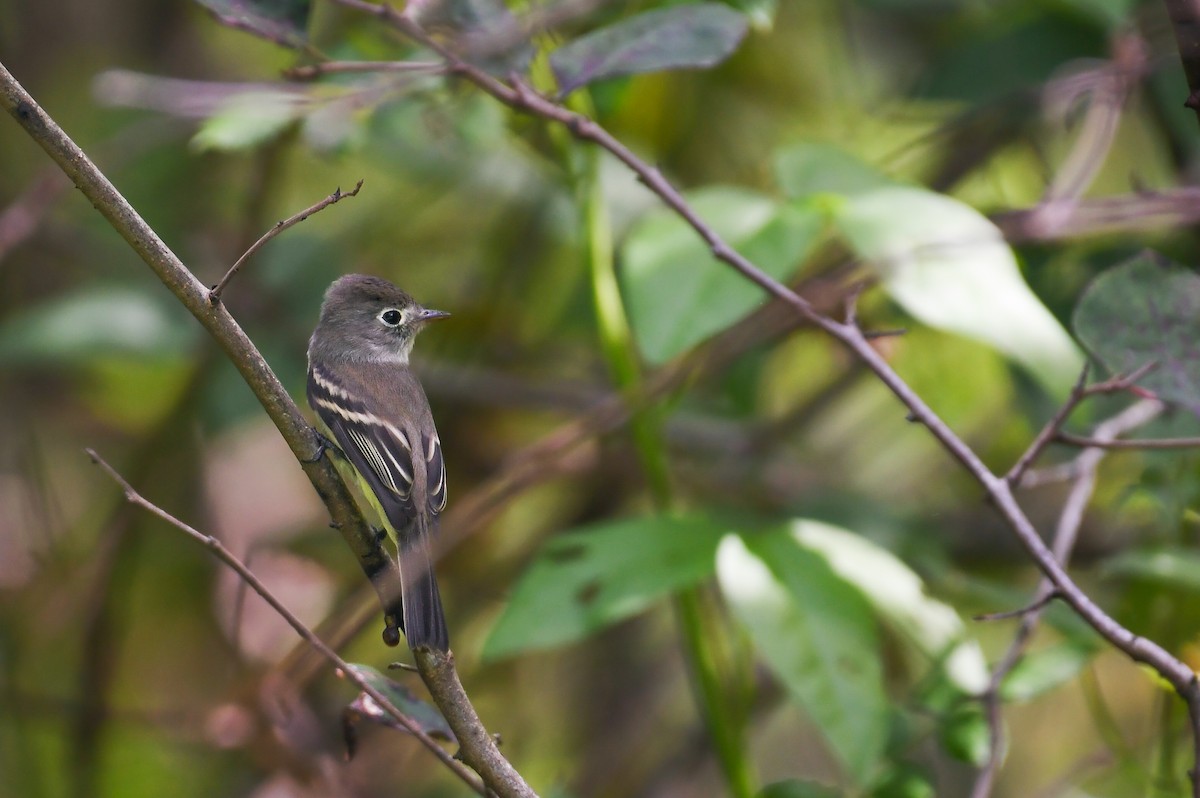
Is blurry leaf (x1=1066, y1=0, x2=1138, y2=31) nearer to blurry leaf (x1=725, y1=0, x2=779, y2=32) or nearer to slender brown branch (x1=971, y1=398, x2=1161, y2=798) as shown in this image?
blurry leaf (x1=725, y1=0, x2=779, y2=32)

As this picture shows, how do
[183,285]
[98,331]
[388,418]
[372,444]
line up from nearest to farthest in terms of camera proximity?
[183,285], [372,444], [388,418], [98,331]

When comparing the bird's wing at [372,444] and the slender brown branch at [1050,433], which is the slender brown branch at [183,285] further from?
the slender brown branch at [1050,433]

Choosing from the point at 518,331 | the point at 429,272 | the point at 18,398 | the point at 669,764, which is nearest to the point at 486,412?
the point at 518,331

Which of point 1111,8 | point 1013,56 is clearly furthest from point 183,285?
point 1013,56

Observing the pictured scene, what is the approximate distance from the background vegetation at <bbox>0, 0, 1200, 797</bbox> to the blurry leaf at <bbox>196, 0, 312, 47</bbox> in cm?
3

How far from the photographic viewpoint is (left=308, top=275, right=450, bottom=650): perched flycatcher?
2086mm

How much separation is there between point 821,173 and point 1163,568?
1108 mm

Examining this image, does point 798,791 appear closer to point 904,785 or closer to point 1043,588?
point 904,785

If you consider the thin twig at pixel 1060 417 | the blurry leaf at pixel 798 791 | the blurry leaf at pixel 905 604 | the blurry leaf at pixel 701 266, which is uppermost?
the blurry leaf at pixel 701 266

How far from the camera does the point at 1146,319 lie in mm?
2047

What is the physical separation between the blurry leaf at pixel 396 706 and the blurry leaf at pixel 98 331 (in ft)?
6.06

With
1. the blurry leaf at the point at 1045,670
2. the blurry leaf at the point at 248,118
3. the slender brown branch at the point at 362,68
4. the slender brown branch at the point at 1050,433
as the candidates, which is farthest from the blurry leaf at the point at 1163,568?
the blurry leaf at the point at 248,118

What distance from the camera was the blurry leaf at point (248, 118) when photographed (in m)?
2.56

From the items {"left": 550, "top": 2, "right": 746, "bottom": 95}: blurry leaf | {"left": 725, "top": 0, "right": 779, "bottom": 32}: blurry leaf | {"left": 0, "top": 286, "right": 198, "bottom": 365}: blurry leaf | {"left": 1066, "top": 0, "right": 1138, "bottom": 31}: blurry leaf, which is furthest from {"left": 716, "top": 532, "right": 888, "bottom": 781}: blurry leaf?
{"left": 0, "top": 286, "right": 198, "bottom": 365}: blurry leaf
